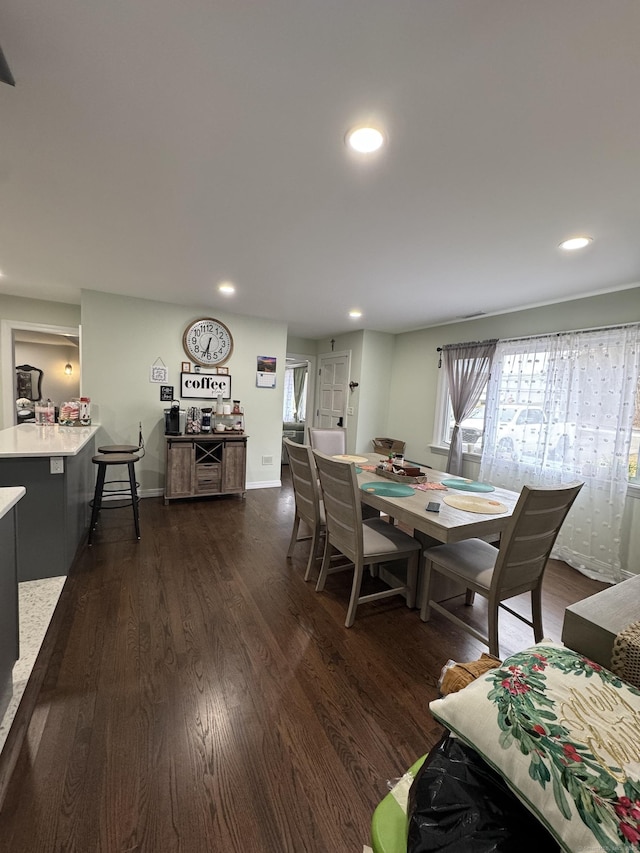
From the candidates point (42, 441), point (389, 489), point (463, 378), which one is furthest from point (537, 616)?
point (42, 441)

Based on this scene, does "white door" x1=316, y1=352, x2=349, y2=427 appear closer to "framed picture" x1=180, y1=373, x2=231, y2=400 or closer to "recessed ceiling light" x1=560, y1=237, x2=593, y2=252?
"framed picture" x1=180, y1=373, x2=231, y2=400

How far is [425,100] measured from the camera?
125cm

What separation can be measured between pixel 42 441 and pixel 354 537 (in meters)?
2.34

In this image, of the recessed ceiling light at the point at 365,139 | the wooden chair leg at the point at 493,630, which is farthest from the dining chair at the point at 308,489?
the recessed ceiling light at the point at 365,139

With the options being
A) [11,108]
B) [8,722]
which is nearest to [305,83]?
[11,108]

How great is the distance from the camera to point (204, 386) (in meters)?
4.66

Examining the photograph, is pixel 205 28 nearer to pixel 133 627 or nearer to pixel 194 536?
pixel 133 627

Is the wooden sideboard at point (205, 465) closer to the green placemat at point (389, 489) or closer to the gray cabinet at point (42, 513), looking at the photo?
the gray cabinet at point (42, 513)

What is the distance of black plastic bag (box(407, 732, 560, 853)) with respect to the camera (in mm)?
604

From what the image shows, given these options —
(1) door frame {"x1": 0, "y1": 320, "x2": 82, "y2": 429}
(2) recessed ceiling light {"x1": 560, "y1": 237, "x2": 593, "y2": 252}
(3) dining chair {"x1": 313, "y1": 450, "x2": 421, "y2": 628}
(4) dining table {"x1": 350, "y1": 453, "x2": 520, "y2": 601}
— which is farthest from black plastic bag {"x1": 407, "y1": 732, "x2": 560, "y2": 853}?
(1) door frame {"x1": 0, "y1": 320, "x2": 82, "y2": 429}

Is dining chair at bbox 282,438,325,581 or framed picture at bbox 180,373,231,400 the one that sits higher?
framed picture at bbox 180,373,231,400

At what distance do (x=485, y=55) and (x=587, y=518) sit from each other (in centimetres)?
343

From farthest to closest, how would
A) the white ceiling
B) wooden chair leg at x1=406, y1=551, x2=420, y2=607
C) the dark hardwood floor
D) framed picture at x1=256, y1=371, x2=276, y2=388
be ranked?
1. framed picture at x1=256, y1=371, x2=276, y2=388
2. wooden chair leg at x1=406, y1=551, x2=420, y2=607
3. the dark hardwood floor
4. the white ceiling

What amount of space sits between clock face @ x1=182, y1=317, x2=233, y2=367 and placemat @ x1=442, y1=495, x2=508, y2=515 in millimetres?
3473
